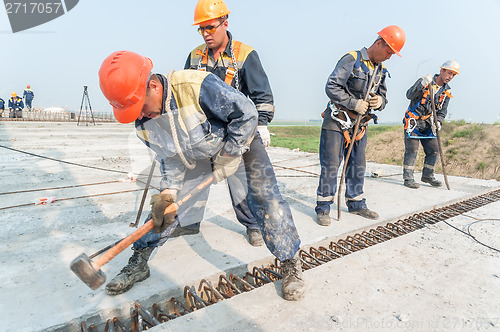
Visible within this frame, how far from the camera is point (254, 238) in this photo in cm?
276

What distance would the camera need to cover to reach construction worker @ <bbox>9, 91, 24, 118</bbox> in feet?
62.2

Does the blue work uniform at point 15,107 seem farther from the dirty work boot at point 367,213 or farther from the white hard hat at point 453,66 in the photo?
the white hard hat at point 453,66

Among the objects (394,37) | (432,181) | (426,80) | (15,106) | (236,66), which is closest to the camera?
(236,66)

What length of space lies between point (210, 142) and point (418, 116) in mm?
4456

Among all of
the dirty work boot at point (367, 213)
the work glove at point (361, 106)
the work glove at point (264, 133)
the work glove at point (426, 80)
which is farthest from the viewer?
the work glove at point (426, 80)

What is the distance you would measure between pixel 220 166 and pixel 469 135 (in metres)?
13.4

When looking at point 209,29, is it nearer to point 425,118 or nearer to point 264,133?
point 264,133

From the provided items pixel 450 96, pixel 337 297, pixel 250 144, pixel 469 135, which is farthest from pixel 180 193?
pixel 469 135

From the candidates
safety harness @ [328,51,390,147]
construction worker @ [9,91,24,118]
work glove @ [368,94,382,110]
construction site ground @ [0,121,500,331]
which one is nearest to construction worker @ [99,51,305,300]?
construction site ground @ [0,121,500,331]

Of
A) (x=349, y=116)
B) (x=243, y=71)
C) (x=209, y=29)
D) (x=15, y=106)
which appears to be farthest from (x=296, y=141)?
(x=15, y=106)

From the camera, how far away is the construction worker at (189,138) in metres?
1.69

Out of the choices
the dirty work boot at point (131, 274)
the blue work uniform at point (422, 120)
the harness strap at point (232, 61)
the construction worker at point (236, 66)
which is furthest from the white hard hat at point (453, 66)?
the dirty work boot at point (131, 274)

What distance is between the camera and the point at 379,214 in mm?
3732

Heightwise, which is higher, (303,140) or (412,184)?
(412,184)
